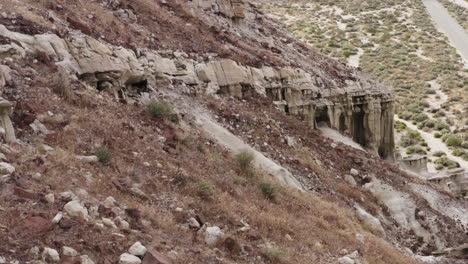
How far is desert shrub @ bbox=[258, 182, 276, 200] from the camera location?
1275cm

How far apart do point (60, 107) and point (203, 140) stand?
4.56 metres

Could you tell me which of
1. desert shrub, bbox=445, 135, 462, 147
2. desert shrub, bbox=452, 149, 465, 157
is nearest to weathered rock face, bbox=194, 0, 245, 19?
desert shrub, bbox=452, 149, 465, 157

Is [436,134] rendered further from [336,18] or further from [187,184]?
[336,18]

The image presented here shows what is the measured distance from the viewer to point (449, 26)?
256ft

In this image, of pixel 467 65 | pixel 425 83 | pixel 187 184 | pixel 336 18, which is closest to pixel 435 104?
pixel 425 83

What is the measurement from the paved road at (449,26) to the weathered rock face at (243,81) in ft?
130

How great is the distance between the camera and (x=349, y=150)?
21.2m

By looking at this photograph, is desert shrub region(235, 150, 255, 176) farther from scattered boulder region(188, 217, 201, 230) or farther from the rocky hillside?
scattered boulder region(188, 217, 201, 230)

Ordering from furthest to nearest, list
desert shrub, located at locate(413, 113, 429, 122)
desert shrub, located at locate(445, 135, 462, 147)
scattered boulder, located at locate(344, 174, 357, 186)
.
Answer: desert shrub, located at locate(413, 113, 429, 122), desert shrub, located at locate(445, 135, 462, 147), scattered boulder, located at locate(344, 174, 357, 186)

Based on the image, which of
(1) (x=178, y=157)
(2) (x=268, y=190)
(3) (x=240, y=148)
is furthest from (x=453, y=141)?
(1) (x=178, y=157)

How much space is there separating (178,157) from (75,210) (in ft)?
15.8

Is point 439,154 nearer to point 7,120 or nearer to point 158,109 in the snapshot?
point 158,109

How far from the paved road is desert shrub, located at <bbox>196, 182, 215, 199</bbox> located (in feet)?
191

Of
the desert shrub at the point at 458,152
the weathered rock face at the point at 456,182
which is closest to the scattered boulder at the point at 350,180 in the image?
the weathered rock face at the point at 456,182
